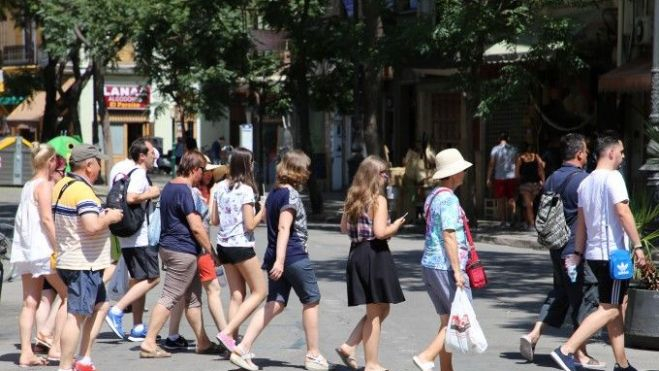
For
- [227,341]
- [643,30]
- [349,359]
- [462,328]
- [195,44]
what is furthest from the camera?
[195,44]

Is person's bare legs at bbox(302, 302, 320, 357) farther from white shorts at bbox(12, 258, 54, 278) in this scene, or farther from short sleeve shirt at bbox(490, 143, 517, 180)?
short sleeve shirt at bbox(490, 143, 517, 180)

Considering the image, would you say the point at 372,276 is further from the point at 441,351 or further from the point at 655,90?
the point at 655,90

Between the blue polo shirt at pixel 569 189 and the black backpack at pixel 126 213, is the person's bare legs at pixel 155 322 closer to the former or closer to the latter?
the black backpack at pixel 126 213

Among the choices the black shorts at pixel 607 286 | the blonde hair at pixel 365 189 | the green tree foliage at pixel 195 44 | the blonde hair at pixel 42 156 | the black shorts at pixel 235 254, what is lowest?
the black shorts at pixel 607 286

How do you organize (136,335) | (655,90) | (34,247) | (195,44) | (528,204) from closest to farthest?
1. (34,247)
2. (136,335)
3. (655,90)
4. (528,204)
5. (195,44)

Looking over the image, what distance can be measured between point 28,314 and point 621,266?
4518mm

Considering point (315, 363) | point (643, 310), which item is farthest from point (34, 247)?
point (643, 310)

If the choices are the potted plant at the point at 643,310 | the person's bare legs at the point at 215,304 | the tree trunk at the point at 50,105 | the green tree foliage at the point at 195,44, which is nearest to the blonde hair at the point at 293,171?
the person's bare legs at the point at 215,304

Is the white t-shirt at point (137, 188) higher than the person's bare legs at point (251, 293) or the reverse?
higher

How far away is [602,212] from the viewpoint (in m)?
9.41

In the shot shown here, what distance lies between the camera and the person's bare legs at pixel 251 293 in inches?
400

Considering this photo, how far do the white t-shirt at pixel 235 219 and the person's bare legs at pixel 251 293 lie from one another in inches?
6.8

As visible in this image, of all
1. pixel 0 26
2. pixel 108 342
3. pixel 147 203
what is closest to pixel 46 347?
pixel 108 342

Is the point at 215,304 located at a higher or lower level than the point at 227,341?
higher
